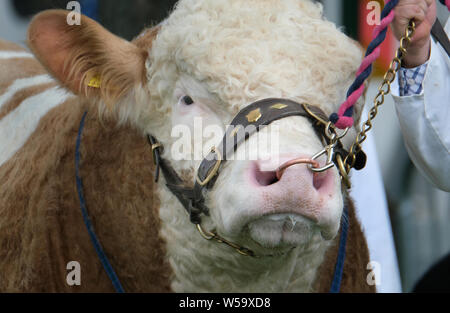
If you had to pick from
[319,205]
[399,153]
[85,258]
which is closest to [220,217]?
[319,205]

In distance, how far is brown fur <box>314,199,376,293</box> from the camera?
2285mm

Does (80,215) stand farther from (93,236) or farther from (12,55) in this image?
(12,55)

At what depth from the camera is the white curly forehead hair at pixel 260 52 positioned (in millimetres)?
1803

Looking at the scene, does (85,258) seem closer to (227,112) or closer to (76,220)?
(76,220)

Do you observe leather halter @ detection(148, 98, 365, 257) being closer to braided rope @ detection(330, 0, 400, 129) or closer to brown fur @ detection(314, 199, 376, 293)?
braided rope @ detection(330, 0, 400, 129)

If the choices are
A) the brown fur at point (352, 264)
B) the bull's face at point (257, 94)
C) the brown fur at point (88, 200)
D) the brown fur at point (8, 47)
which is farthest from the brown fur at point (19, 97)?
the brown fur at point (352, 264)

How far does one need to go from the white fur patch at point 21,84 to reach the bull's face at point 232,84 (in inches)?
33.7

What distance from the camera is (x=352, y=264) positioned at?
2.36 m

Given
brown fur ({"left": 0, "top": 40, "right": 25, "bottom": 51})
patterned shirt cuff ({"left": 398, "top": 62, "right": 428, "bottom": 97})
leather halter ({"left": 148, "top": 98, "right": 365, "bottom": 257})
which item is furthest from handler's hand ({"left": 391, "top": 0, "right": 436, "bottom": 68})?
brown fur ({"left": 0, "top": 40, "right": 25, "bottom": 51})

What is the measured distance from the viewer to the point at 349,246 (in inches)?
94.1

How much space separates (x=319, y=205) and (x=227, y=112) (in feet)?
1.37

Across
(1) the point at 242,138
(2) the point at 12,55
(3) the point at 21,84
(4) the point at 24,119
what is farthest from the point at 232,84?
(2) the point at 12,55
